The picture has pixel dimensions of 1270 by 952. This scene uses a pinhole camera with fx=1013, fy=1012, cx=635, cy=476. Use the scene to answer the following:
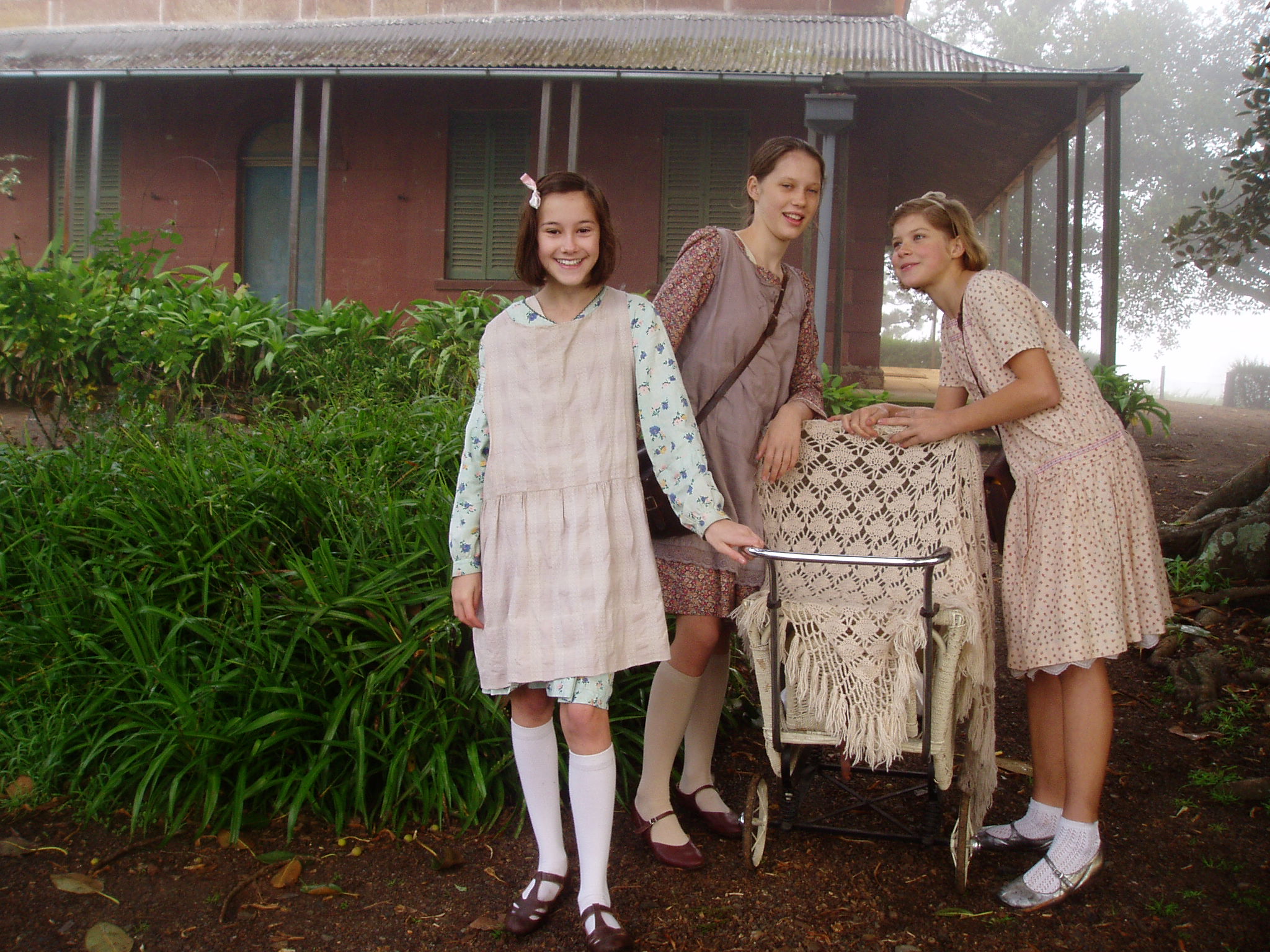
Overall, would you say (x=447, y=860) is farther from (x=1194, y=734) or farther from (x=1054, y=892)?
(x=1194, y=734)

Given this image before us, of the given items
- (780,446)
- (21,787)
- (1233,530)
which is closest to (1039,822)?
(780,446)

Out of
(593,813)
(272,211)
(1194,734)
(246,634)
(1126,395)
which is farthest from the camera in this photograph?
(272,211)

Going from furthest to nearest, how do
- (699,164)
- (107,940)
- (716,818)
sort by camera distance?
(699,164)
(716,818)
(107,940)

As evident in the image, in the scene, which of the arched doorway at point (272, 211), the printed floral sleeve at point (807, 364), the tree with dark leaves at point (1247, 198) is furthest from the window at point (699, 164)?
the printed floral sleeve at point (807, 364)

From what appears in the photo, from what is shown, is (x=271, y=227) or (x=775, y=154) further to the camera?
(x=271, y=227)

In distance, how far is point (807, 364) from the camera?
8.96 ft

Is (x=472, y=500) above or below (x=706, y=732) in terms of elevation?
above

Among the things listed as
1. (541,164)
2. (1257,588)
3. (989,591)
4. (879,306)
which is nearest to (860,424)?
(989,591)

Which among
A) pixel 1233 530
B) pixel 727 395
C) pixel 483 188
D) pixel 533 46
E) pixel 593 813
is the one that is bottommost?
pixel 593 813

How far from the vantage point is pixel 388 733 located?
2.96m

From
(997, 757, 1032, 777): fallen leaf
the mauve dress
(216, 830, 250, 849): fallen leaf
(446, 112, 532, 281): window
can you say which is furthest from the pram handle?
(446, 112, 532, 281): window

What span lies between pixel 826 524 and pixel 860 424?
29 centimetres

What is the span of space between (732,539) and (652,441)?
0.31 metres

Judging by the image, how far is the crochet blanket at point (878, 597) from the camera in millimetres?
2350
